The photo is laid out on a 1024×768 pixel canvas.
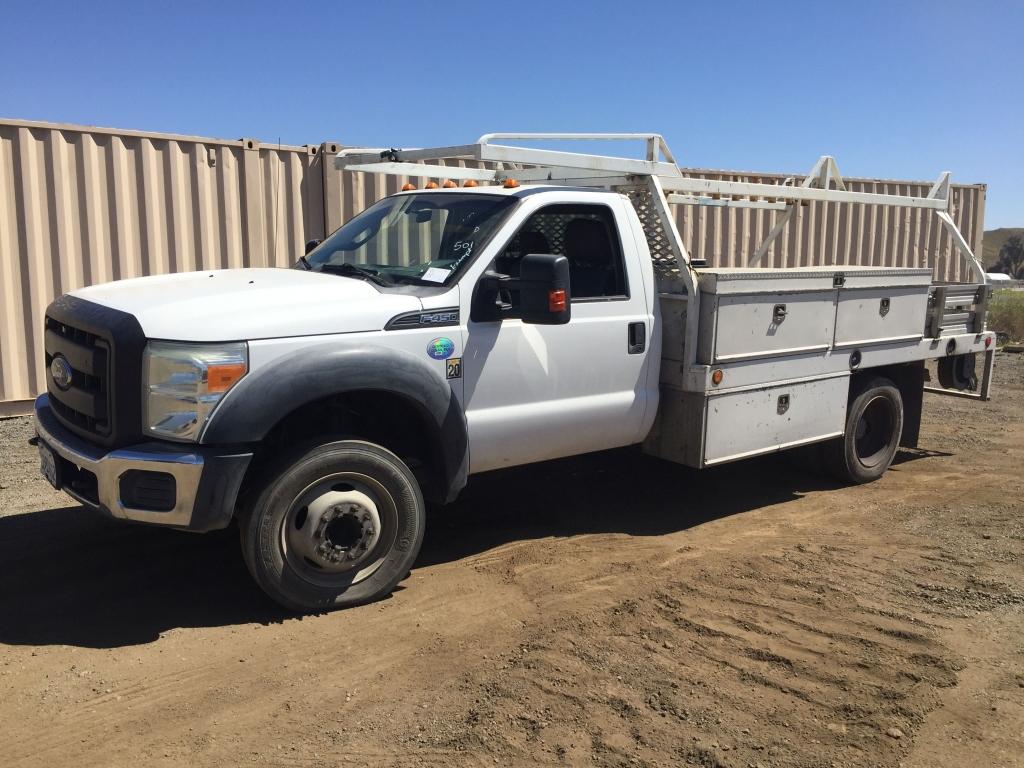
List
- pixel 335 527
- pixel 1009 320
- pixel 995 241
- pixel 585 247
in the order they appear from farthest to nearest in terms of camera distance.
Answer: pixel 995 241
pixel 1009 320
pixel 585 247
pixel 335 527

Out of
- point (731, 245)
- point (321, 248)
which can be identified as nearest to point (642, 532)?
point (321, 248)

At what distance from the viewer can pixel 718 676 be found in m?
3.79

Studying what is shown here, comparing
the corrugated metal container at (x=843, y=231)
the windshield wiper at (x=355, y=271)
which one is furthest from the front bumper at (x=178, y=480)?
the corrugated metal container at (x=843, y=231)

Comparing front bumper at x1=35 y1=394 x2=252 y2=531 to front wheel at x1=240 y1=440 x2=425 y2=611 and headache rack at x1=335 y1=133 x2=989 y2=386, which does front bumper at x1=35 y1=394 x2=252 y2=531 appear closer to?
front wheel at x1=240 y1=440 x2=425 y2=611

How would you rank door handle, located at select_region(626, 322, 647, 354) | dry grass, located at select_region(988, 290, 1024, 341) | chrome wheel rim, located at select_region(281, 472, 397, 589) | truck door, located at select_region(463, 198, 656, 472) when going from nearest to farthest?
1. chrome wheel rim, located at select_region(281, 472, 397, 589)
2. truck door, located at select_region(463, 198, 656, 472)
3. door handle, located at select_region(626, 322, 647, 354)
4. dry grass, located at select_region(988, 290, 1024, 341)

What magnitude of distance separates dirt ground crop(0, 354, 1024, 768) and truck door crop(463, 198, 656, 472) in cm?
71

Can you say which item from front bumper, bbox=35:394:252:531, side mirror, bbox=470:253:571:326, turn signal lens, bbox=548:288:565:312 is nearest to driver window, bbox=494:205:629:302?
side mirror, bbox=470:253:571:326

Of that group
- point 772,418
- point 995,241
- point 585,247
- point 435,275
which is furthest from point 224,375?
point 995,241

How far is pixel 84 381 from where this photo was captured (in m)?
4.23

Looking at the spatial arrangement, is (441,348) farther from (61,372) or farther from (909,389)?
(909,389)

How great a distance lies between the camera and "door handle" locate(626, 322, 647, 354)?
5.36m

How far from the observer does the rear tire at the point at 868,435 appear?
6.79 m

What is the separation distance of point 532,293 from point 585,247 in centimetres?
95

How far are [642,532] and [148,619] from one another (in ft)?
9.71
